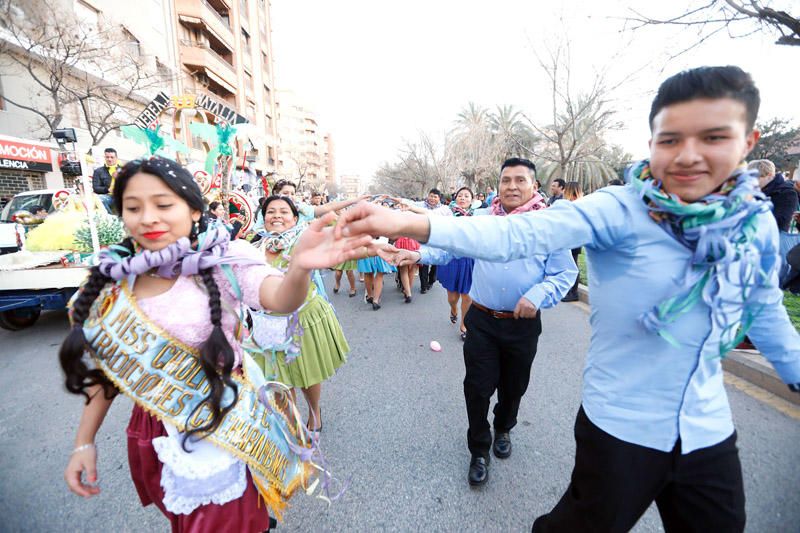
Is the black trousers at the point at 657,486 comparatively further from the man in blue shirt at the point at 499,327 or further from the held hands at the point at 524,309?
the man in blue shirt at the point at 499,327

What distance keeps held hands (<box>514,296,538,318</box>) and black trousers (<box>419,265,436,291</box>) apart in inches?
208

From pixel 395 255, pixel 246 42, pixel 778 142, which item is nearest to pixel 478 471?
pixel 395 255

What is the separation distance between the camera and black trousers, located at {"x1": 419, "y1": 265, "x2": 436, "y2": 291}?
7.57 meters

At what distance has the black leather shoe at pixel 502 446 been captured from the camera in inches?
103

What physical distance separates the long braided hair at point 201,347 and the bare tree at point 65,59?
11.2m

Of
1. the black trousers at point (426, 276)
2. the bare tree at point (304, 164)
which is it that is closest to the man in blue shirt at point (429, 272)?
the black trousers at point (426, 276)

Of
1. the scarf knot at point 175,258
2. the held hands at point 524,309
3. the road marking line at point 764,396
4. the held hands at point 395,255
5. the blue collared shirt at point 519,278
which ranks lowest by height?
the road marking line at point 764,396

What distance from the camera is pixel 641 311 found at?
1.22 metres

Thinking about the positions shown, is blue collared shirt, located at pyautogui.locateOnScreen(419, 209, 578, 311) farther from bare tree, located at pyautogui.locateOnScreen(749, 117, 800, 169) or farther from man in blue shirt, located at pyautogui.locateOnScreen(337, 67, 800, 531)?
bare tree, located at pyautogui.locateOnScreen(749, 117, 800, 169)

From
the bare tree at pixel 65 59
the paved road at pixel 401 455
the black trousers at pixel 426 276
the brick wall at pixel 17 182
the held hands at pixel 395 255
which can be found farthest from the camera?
the brick wall at pixel 17 182

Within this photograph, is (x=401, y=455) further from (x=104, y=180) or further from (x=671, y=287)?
(x=104, y=180)

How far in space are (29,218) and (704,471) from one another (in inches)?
369

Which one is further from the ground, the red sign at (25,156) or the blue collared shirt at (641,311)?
the red sign at (25,156)

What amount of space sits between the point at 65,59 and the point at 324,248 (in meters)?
15.7
